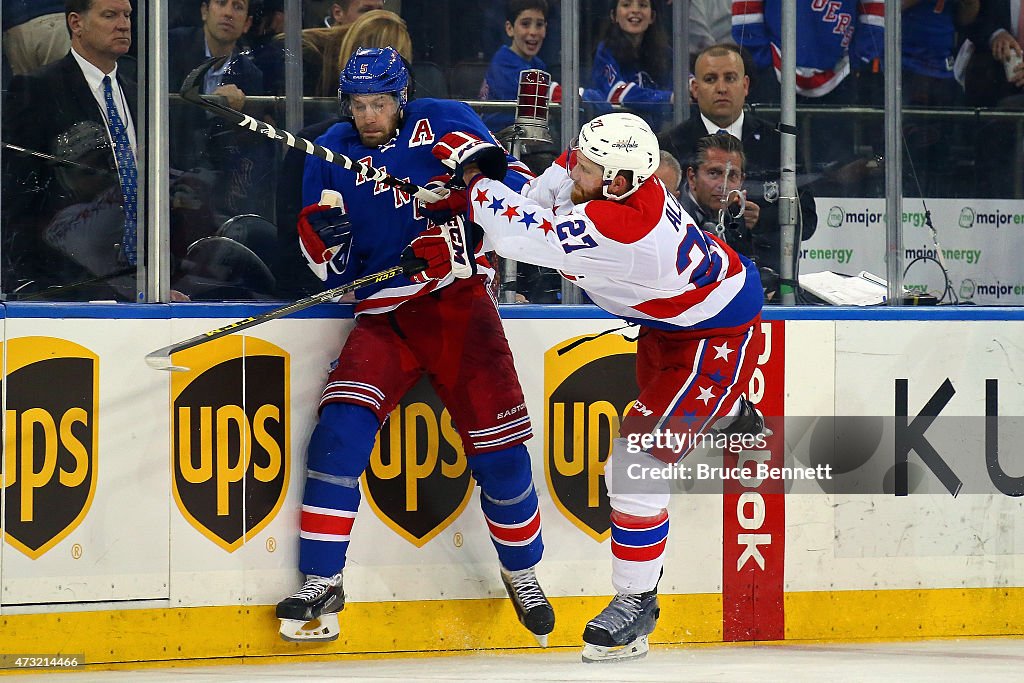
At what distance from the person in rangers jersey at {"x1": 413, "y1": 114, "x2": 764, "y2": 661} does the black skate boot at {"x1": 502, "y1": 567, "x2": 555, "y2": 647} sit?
187mm

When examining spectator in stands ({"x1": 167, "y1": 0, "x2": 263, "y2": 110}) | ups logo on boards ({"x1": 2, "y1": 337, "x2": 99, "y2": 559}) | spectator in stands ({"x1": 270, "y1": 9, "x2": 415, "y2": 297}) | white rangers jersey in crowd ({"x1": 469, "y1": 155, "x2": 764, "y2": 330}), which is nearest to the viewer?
white rangers jersey in crowd ({"x1": 469, "y1": 155, "x2": 764, "y2": 330})

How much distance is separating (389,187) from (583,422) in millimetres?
916

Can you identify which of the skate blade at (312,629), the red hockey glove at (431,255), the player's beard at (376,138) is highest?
the player's beard at (376,138)

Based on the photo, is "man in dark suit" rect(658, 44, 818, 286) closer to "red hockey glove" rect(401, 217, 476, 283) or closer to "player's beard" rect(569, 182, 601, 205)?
"player's beard" rect(569, 182, 601, 205)

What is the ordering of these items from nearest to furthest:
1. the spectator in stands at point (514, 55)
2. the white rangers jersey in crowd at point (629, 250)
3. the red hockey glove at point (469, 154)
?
the white rangers jersey in crowd at point (629, 250), the red hockey glove at point (469, 154), the spectator in stands at point (514, 55)

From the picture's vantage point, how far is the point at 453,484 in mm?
4027

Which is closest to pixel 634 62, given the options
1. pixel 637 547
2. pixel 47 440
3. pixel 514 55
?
pixel 514 55

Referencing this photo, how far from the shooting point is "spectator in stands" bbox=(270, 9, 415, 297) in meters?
3.96

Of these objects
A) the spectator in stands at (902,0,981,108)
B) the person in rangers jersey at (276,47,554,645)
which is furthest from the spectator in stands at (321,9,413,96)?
the spectator in stands at (902,0,981,108)

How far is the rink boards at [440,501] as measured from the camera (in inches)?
144

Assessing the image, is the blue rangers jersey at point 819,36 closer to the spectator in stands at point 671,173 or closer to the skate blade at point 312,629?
the spectator in stands at point 671,173

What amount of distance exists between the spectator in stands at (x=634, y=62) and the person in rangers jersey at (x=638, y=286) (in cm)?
47

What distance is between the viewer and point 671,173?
4.29 meters

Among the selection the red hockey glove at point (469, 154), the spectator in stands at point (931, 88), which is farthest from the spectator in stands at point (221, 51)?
the spectator in stands at point (931, 88)
